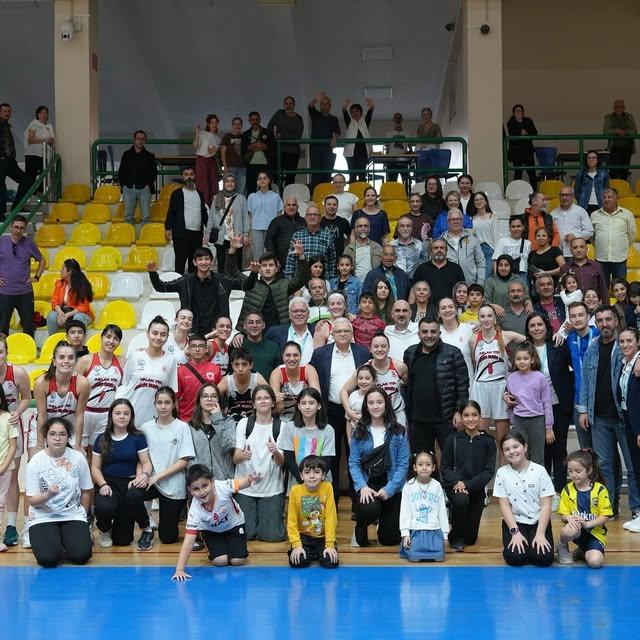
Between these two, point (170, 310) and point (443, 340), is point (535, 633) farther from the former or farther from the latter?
point (170, 310)

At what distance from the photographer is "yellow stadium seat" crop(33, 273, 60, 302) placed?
12445 millimetres

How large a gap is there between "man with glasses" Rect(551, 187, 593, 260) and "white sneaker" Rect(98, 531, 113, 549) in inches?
239

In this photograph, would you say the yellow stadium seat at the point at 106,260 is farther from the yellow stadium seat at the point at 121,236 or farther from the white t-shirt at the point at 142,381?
the white t-shirt at the point at 142,381

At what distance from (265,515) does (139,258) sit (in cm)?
A: 617

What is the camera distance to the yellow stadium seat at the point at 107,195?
48.2ft

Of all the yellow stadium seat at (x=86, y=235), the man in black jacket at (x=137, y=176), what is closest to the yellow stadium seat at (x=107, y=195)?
the man in black jacket at (x=137, y=176)

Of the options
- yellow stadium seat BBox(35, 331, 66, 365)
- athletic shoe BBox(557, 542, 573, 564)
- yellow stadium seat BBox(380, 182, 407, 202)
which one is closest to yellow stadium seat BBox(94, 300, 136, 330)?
yellow stadium seat BBox(35, 331, 66, 365)

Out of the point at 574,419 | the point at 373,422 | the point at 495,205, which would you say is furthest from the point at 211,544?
the point at 495,205

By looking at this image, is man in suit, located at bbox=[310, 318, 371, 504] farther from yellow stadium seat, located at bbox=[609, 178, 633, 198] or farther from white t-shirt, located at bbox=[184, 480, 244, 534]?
yellow stadium seat, located at bbox=[609, 178, 633, 198]

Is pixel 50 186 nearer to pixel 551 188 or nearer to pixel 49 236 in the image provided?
pixel 49 236

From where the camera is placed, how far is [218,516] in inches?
276

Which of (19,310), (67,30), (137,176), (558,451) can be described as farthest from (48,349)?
(67,30)

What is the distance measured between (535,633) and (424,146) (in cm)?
1429

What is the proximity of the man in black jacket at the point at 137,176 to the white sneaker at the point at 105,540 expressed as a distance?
277 inches
